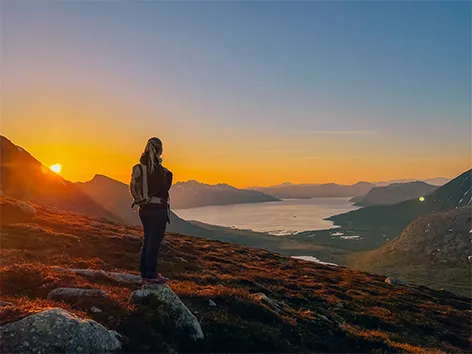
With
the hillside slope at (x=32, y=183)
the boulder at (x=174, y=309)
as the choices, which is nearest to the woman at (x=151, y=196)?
the boulder at (x=174, y=309)

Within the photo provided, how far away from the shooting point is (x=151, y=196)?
1325 centimetres

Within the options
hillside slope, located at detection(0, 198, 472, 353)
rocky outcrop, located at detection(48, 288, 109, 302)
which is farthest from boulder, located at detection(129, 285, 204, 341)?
rocky outcrop, located at detection(48, 288, 109, 302)

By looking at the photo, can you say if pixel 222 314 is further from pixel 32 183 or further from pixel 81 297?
pixel 32 183

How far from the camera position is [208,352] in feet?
36.6

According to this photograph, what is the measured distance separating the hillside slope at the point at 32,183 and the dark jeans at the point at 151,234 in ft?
409

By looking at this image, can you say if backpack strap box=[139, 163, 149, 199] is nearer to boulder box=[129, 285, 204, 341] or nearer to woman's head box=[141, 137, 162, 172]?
woman's head box=[141, 137, 162, 172]

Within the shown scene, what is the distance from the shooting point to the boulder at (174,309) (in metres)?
11.5

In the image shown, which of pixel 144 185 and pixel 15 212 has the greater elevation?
pixel 144 185

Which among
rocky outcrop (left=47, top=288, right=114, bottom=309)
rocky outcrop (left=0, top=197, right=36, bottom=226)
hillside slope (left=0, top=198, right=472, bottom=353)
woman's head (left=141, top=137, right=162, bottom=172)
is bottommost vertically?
hillside slope (left=0, top=198, right=472, bottom=353)

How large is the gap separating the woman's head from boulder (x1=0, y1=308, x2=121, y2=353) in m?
5.76

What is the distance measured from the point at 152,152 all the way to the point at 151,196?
5.31 feet

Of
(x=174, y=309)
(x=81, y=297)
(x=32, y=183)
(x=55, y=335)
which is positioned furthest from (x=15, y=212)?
(x=32, y=183)

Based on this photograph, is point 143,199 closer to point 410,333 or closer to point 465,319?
point 410,333

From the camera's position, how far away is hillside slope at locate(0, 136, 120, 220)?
129m
